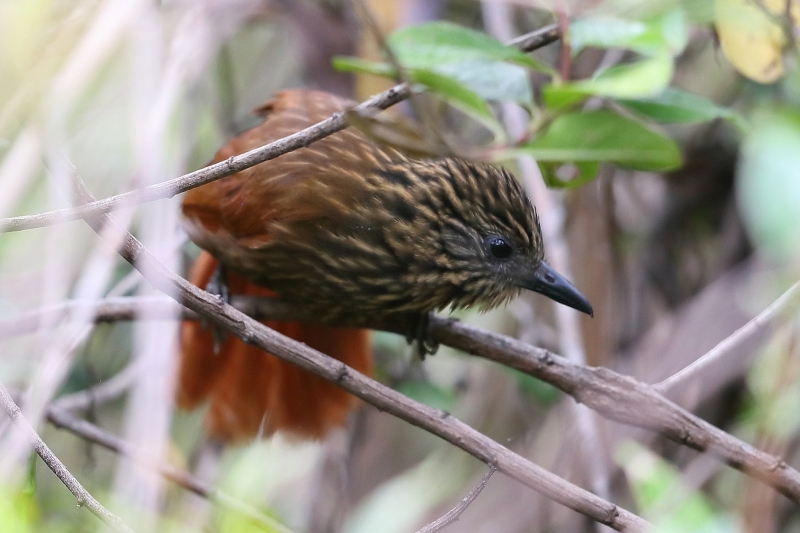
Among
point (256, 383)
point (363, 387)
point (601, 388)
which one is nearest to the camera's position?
point (363, 387)

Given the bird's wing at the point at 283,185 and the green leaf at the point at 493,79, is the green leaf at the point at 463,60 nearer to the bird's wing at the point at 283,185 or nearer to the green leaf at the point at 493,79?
the green leaf at the point at 493,79

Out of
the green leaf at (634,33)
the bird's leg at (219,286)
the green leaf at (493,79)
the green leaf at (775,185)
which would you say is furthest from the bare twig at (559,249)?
the bird's leg at (219,286)

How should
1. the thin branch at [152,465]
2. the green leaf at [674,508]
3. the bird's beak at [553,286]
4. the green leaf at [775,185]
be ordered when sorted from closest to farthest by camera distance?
the green leaf at [674,508] < the green leaf at [775,185] < the thin branch at [152,465] < the bird's beak at [553,286]

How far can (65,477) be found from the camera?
1.43 meters

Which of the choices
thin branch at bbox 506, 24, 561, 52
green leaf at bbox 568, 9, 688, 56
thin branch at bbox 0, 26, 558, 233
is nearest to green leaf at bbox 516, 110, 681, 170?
green leaf at bbox 568, 9, 688, 56

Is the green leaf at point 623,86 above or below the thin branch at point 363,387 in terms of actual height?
above

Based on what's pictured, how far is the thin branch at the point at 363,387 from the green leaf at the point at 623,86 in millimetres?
653

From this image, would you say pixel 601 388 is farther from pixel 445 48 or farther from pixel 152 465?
pixel 152 465

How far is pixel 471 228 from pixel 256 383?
0.88 m

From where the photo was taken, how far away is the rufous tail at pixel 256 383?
8.61 ft

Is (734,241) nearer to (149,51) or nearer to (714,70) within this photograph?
(714,70)

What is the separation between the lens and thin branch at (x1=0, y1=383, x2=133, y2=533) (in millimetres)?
1380

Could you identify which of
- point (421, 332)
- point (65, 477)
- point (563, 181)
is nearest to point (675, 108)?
point (563, 181)

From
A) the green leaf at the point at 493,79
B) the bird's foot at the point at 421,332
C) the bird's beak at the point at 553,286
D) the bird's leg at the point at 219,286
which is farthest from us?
the bird's leg at the point at 219,286
